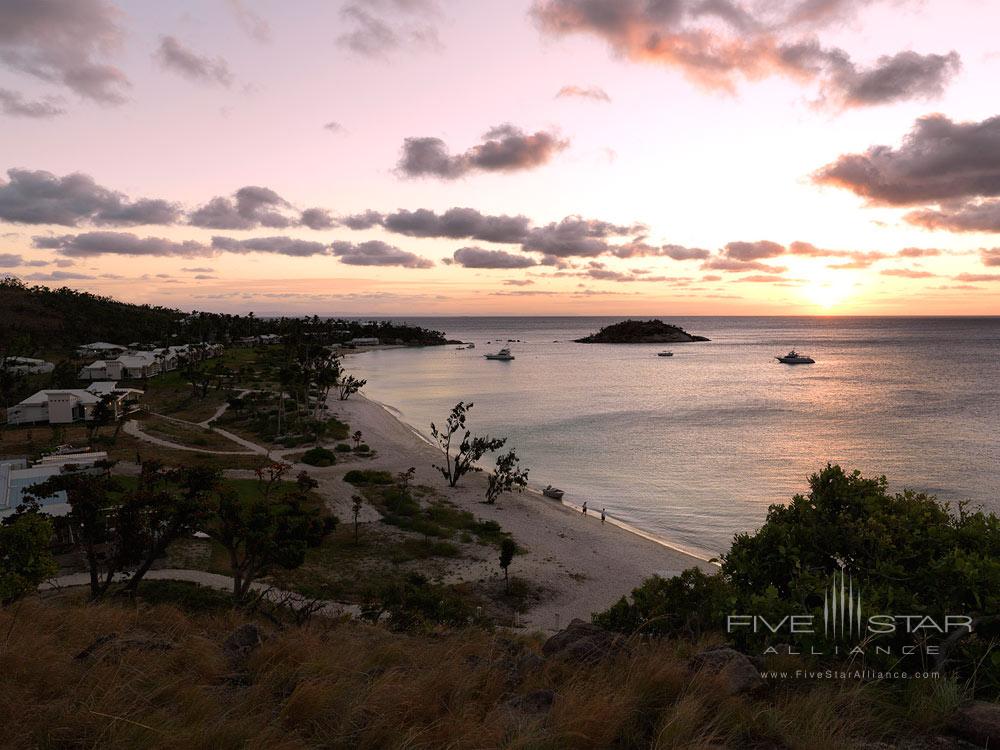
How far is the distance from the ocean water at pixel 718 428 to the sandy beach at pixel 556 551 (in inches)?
149

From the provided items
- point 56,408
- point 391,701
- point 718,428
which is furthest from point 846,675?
point 56,408

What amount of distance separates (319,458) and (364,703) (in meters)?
48.5

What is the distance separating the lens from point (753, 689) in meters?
7.36

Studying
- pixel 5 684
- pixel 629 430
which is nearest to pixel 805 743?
pixel 5 684

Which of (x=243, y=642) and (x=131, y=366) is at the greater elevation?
(x=243, y=642)

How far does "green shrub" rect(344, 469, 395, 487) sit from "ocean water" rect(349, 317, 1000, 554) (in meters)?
13.8

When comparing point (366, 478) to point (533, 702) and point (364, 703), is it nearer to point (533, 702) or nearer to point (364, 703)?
point (533, 702)

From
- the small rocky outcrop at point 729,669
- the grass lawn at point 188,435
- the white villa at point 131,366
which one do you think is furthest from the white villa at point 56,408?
the small rocky outcrop at point 729,669

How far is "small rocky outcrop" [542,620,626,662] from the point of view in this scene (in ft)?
29.7

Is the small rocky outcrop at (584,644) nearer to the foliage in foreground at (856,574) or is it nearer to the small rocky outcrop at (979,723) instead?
the foliage in foreground at (856,574)

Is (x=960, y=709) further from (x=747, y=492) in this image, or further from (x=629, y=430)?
(x=629, y=430)

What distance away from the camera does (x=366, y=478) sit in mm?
46906

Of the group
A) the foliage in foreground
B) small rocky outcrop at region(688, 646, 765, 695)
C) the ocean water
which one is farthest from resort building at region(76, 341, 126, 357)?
small rocky outcrop at region(688, 646, 765, 695)

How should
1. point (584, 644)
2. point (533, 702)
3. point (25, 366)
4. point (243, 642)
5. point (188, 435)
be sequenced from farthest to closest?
point (25, 366) < point (188, 435) < point (584, 644) < point (243, 642) < point (533, 702)
